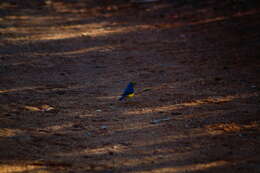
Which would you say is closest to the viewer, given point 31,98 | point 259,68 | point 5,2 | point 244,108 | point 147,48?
point 244,108

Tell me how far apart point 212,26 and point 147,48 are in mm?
3060

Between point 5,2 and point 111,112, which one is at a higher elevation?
point 5,2

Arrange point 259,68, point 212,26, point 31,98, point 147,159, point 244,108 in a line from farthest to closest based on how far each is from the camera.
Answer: point 212,26
point 259,68
point 31,98
point 244,108
point 147,159

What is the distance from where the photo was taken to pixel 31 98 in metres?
6.58

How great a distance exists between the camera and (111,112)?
6094mm

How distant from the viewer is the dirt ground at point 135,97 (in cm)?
457

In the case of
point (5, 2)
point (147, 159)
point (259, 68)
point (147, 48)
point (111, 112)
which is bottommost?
point (147, 159)

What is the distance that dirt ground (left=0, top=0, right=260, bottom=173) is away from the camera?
180 inches

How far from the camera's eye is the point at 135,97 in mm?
6773

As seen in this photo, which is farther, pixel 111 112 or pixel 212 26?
pixel 212 26

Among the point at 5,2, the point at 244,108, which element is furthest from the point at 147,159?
the point at 5,2

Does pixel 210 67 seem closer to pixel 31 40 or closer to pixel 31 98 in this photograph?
pixel 31 98

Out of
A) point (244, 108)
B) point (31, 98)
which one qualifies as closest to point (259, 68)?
point (244, 108)

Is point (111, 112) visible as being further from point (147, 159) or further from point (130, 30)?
→ point (130, 30)
